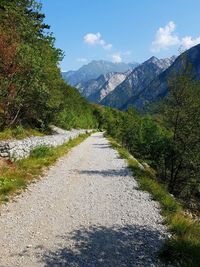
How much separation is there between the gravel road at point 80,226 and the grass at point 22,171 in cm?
58

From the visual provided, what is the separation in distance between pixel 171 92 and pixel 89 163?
9.09 meters

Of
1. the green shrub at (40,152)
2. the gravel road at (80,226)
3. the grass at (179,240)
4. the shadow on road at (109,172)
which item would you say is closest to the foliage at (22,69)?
the green shrub at (40,152)

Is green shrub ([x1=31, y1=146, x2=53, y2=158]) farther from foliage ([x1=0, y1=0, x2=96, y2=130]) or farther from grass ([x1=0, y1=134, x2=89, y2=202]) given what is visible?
foliage ([x1=0, y1=0, x2=96, y2=130])

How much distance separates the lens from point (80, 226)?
1136 centimetres

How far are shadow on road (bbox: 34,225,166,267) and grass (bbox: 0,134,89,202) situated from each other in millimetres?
4841

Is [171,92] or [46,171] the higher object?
[171,92]

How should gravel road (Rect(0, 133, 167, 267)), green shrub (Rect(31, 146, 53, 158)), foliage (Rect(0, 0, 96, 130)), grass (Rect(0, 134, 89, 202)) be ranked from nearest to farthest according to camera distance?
gravel road (Rect(0, 133, 167, 267)) < grass (Rect(0, 134, 89, 202)) < green shrub (Rect(31, 146, 53, 158)) < foliage (Rect(0, 0, 96, 130))

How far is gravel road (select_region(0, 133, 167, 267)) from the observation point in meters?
8.95

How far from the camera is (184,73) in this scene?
28.7 metres

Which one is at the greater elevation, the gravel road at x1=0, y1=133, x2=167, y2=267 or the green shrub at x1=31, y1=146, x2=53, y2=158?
the green shrub at x1=31, y1=146, x2=53, y2=158

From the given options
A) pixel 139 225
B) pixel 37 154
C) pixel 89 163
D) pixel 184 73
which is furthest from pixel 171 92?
pixel 139 225

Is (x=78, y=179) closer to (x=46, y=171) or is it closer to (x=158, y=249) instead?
(x=46, y=171)

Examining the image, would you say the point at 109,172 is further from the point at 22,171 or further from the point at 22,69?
the point at 22,69

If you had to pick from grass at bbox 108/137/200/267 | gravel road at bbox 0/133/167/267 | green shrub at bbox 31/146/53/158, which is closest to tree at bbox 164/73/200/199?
gravel road at bbox 0/133/167/267
